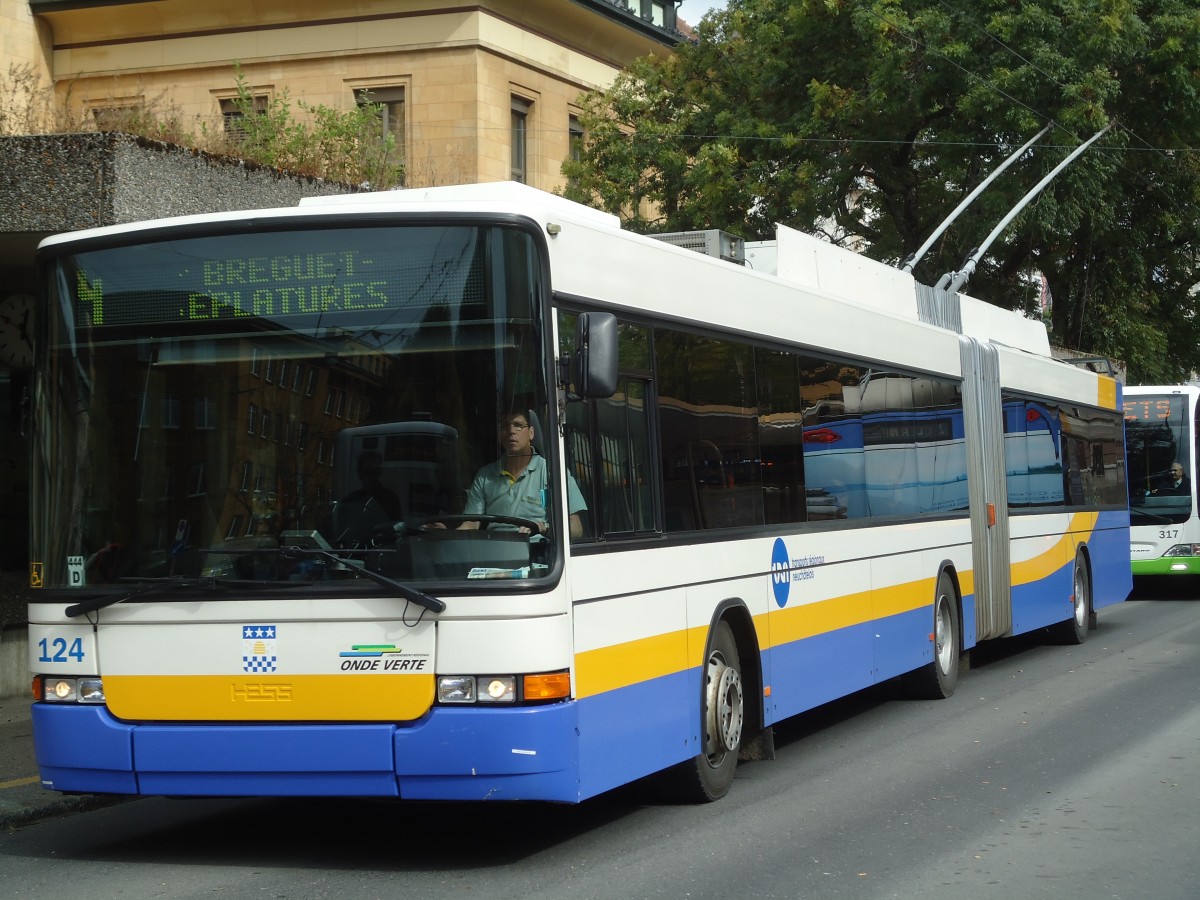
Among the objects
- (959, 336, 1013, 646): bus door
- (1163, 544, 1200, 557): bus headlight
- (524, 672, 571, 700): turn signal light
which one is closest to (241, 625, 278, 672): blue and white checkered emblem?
(524, 672, 571, 700): turn signal light

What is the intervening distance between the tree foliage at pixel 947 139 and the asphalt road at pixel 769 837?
18407mm

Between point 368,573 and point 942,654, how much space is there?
7669mm

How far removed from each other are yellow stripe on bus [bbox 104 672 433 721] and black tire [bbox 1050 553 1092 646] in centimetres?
1254

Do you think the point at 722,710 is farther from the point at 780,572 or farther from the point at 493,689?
the point at 493,689

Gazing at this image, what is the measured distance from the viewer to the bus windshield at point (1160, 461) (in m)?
26.7

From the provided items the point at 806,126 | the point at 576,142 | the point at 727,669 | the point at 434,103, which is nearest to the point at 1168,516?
the point at 806,126

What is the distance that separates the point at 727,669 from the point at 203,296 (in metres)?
3.41

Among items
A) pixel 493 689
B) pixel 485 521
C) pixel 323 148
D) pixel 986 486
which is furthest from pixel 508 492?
pixel 323 148

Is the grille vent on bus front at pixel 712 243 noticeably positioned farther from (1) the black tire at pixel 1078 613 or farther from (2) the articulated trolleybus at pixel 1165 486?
(2) the articulated trolleybus at pixel 1165 486

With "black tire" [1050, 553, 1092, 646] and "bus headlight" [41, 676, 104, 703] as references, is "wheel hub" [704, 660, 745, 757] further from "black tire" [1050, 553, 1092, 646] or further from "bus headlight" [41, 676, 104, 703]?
"black tire" [1050, 553, 1092, 646]

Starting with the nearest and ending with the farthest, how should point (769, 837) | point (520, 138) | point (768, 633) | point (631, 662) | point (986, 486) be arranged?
point (631, 662) → point (769, 837) → point (768, 633) → point (986, 486) → point (520, 138)

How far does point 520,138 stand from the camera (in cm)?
3709

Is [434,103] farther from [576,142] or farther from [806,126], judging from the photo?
[806,126]

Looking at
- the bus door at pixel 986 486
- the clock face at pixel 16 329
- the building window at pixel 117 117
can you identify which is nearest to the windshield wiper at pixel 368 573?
the bus door at pixel 986 486
